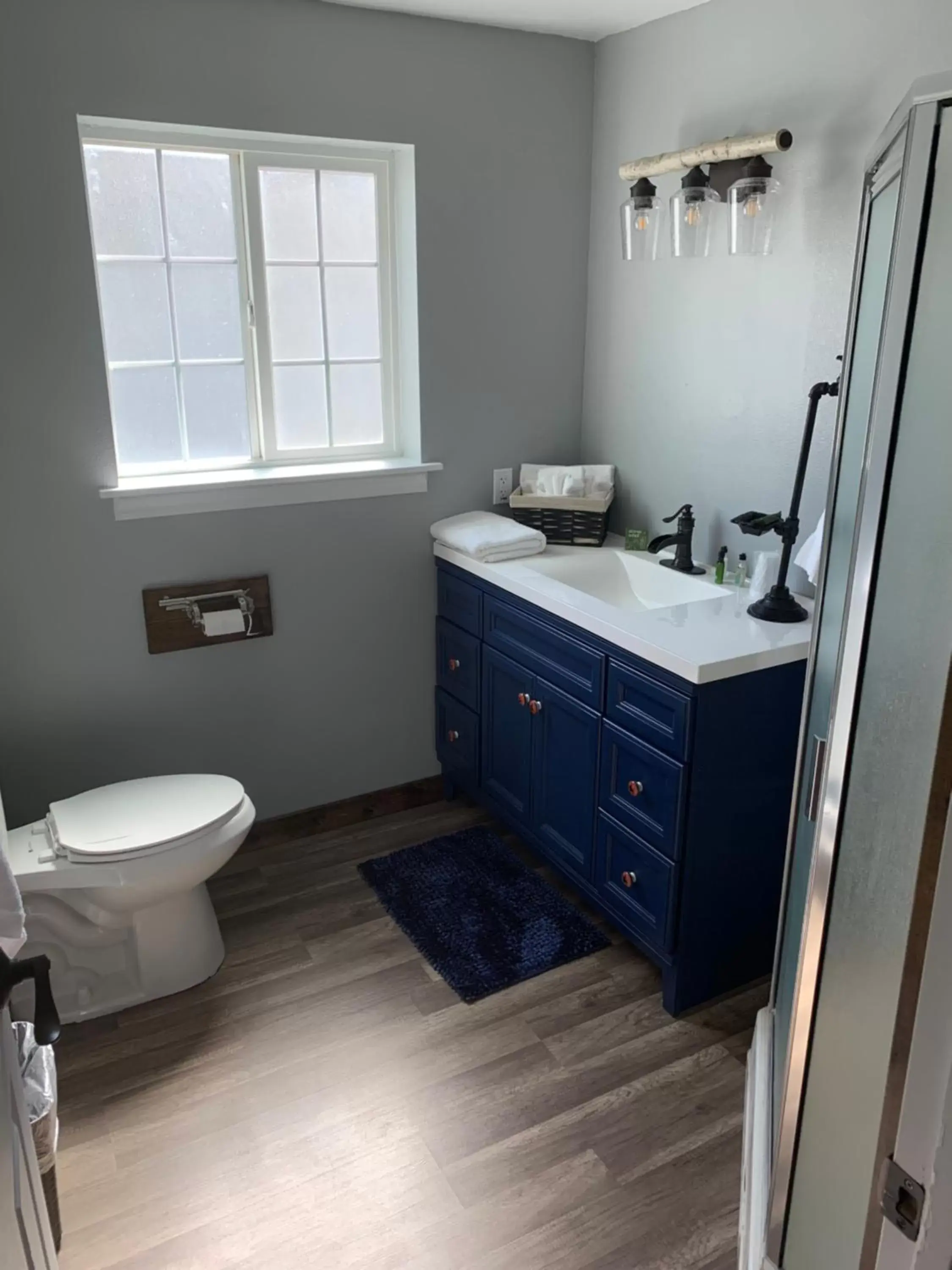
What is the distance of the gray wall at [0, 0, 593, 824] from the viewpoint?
2.27 m

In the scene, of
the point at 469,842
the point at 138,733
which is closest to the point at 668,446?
the point at 469,842

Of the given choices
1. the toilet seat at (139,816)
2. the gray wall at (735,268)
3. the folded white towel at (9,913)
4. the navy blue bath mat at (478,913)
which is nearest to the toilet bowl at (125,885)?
the toilet seat at (139,816)

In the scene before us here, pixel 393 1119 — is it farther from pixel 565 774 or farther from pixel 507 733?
pixel 507 733

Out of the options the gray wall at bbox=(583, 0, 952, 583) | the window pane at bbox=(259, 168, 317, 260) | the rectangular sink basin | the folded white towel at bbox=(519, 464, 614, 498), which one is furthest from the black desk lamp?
the window pane at bbox=(259, 168, 317, 260)

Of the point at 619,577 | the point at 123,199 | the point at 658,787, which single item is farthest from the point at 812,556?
the point at 123,199

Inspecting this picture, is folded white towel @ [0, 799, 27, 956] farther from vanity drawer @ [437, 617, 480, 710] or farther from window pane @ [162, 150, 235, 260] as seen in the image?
window pane @ [162, 150, 235, 260]

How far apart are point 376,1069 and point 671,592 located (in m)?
1.42

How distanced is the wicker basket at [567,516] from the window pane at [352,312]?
648 mm

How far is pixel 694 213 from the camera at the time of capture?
2373 mm

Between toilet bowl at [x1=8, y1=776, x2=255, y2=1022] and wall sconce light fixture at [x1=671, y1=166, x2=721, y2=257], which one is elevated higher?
wall sconce light fixture at [x1=671, y1=166, x2=721, y2=257]

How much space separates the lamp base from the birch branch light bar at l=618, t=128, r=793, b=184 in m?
0.99

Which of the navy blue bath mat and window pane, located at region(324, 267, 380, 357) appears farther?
window pane, located at region(324, 267, 380, 357)

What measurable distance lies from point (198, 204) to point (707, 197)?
132cm

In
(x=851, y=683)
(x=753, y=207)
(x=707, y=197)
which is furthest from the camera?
(x=707, y=197)
